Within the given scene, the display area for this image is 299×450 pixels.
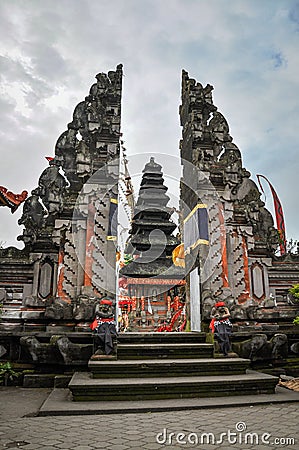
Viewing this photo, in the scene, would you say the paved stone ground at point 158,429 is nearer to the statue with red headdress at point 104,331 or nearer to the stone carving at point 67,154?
the statue with red headdress at point 104,331

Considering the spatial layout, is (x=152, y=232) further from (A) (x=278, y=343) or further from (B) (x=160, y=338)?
(A) (x=278, y=343)

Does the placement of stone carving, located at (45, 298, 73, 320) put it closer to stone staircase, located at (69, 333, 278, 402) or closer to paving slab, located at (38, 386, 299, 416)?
stone staircase, located at (69, 333, 278, 402)

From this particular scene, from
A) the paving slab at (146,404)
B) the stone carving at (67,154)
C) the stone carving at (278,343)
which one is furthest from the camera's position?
the stone carving at (67,154)

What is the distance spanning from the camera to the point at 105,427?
187 inches

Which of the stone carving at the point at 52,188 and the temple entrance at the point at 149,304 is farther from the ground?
the stone carving at the point at 52,188

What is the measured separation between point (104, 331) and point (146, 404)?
2043mm

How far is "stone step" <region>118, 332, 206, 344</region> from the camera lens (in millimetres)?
8414

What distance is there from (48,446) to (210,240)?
25.5ft

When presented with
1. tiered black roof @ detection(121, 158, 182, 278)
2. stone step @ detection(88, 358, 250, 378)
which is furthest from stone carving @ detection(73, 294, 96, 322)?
tiered black roof @ detection(121, 158, 182, 278)

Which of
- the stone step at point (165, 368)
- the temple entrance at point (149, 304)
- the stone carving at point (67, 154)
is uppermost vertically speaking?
the stone carving at point (67, 154)

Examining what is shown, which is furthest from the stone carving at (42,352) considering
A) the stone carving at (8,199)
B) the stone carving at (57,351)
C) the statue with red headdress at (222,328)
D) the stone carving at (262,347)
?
the stone carving at (262,347)

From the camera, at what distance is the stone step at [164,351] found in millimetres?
7762

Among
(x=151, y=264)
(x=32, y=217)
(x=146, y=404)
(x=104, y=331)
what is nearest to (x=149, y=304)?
(x=151, y=264)

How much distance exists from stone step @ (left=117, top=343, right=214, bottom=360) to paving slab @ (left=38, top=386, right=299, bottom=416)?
1507 mm
